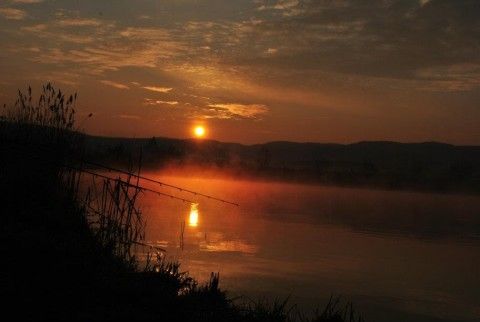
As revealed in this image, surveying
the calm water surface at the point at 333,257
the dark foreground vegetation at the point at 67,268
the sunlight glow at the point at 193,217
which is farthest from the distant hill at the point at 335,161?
the dark foreground vegetation at the point at 67,268

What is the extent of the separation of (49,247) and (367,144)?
12320 centimetres

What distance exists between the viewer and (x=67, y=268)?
6.07 m

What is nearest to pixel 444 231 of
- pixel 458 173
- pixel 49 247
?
pixel 49 247

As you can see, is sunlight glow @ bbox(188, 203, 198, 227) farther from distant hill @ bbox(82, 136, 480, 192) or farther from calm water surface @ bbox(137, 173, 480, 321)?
distant hill @ bbox(82, 136, 480, 192)

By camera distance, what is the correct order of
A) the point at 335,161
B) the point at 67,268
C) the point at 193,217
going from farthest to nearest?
1. the point at 335,161
2. the point at 193,217
3. the point at 67,268

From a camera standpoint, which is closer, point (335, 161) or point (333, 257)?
point (333, 257)

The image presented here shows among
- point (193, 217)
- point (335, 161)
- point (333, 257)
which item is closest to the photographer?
point (333, 257)

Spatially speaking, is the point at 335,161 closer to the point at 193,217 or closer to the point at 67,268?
the point at 193,217

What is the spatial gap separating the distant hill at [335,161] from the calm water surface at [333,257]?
29.3m

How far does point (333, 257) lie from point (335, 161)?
97619mm

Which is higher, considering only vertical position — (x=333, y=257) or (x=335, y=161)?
(x=335, y=161)

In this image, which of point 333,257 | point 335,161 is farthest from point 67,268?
point 335,161

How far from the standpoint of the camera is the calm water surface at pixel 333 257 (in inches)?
372

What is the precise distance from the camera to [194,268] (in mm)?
10141
